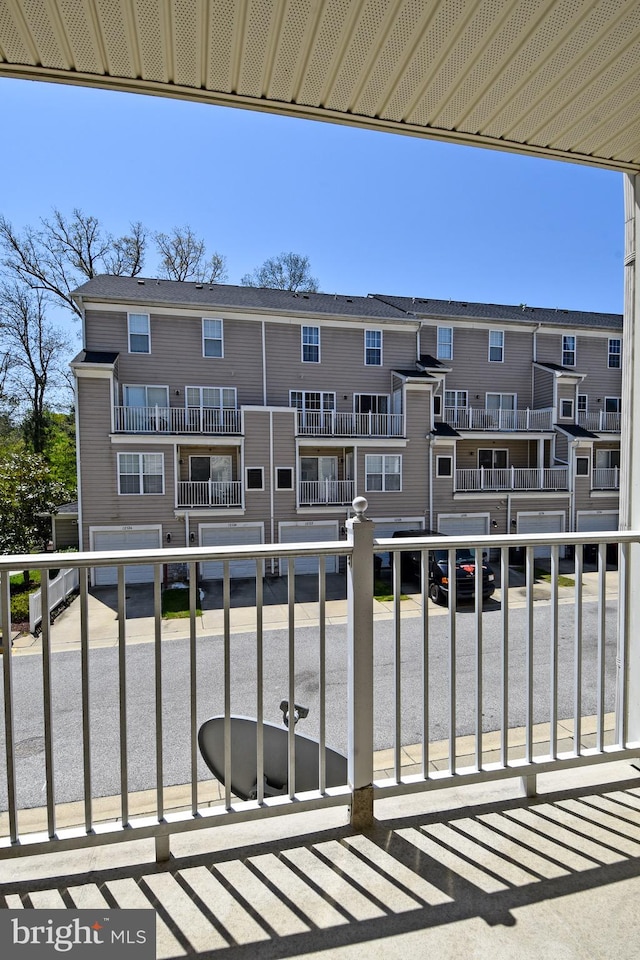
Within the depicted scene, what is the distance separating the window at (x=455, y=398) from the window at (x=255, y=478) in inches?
270

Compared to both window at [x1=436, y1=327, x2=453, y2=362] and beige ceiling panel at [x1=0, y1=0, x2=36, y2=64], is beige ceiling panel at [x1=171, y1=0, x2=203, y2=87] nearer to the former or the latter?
beige ceiling panel at [x1=0, y1=0, x2=36, y2=64]

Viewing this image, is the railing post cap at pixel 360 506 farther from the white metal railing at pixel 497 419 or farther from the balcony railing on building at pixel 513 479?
the white metal railing at pixel 497 419

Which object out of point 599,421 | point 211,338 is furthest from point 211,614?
point 599,421

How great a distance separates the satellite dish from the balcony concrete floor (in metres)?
0.33

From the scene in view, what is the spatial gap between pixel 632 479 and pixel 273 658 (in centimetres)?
547

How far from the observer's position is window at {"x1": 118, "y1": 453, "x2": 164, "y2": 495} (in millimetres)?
11844

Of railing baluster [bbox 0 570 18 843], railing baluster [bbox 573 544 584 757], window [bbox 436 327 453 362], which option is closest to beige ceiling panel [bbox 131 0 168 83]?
railing baluster [bbox 0 570 18 843]

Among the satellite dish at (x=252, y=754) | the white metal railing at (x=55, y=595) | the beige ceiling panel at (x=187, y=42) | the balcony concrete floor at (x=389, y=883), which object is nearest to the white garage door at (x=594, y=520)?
the white metal railing at (x=55, y=595)

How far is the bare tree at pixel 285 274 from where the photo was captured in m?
17.8

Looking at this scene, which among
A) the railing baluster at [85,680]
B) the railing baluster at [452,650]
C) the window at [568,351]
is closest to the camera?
the railing baluster at [85,680]

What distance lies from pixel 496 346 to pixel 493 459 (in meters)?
3.85

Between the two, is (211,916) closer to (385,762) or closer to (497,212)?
(385,762)

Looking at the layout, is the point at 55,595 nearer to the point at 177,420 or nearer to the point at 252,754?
the point at 177,420

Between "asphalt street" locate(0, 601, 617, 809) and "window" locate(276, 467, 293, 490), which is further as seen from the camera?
"window" locate(276, 467, 293, 490)
